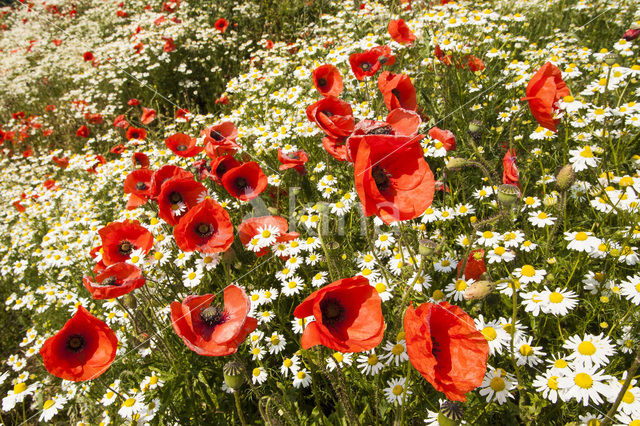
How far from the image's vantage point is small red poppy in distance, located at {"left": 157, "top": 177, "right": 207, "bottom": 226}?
190 centimetres

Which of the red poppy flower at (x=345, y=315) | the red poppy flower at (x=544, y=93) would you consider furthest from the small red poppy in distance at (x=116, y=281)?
the red poppy flower at (x=544, y=93)

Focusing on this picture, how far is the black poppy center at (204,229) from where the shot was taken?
1.80 metres

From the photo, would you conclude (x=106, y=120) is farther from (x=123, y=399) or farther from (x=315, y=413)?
(x=315, y=413)

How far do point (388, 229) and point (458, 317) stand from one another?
1.49m

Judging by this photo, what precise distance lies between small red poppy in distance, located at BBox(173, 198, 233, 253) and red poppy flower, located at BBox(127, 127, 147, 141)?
2997mm

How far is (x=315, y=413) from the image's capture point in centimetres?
182

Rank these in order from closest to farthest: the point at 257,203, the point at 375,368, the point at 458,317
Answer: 1. the point at 458,317
2. the point at 375,368
3. the point at 257,203

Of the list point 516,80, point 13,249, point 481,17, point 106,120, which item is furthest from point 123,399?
point 106,120

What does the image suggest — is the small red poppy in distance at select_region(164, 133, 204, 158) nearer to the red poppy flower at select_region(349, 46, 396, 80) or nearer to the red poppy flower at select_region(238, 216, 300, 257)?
the red poppy flower at select_region(238, 216, 300, 257)

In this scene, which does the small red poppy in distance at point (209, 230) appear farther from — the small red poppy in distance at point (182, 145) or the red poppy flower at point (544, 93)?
the red poppy flower at point (544, 93)

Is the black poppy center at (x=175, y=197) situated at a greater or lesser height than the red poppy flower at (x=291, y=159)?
greater

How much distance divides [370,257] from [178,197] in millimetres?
1122

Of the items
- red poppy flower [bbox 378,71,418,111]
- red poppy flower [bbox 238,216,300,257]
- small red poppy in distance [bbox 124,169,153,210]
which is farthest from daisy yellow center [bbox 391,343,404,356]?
small red poppy in distance [bbox 124,169,153,210]

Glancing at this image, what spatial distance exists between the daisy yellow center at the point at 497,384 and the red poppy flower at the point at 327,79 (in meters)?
1.74
